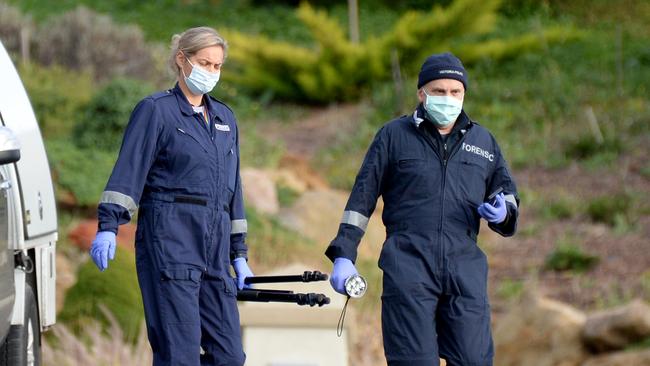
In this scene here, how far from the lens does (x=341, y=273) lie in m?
5.89

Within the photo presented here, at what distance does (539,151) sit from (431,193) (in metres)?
12.9

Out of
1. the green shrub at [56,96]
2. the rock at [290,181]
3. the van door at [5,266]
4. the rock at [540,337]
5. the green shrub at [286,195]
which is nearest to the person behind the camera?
the van door at [5,266]

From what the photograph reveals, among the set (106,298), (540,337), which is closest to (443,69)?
(106,298)

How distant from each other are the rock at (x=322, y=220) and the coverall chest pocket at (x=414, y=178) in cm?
851

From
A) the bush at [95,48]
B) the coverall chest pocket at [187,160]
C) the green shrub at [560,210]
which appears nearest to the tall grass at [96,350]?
the coverall chest pocket at [187,160]

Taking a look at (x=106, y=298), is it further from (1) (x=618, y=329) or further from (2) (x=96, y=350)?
(1) (x=618, y=329)

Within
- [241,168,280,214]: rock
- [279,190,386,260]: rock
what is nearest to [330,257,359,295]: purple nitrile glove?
[279,190,386,260]: rock

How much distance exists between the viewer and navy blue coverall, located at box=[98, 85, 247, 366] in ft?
19.3

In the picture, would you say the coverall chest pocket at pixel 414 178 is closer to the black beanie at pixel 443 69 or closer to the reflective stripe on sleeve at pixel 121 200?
the black beanie at pixel 443 69

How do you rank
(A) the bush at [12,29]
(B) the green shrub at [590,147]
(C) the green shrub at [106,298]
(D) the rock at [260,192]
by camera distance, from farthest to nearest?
(A) the bush at [12,29], (B) the green shrub at [590,147], (D) the rock at [260,192], (C) the green shrub at [106,298]

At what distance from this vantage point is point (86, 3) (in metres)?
30.3

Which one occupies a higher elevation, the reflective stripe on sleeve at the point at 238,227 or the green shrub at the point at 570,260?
the reflective stripe on sleeve at the point at 238,227

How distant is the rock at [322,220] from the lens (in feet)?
49.0

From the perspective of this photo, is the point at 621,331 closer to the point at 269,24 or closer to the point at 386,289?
the point at 386,289
